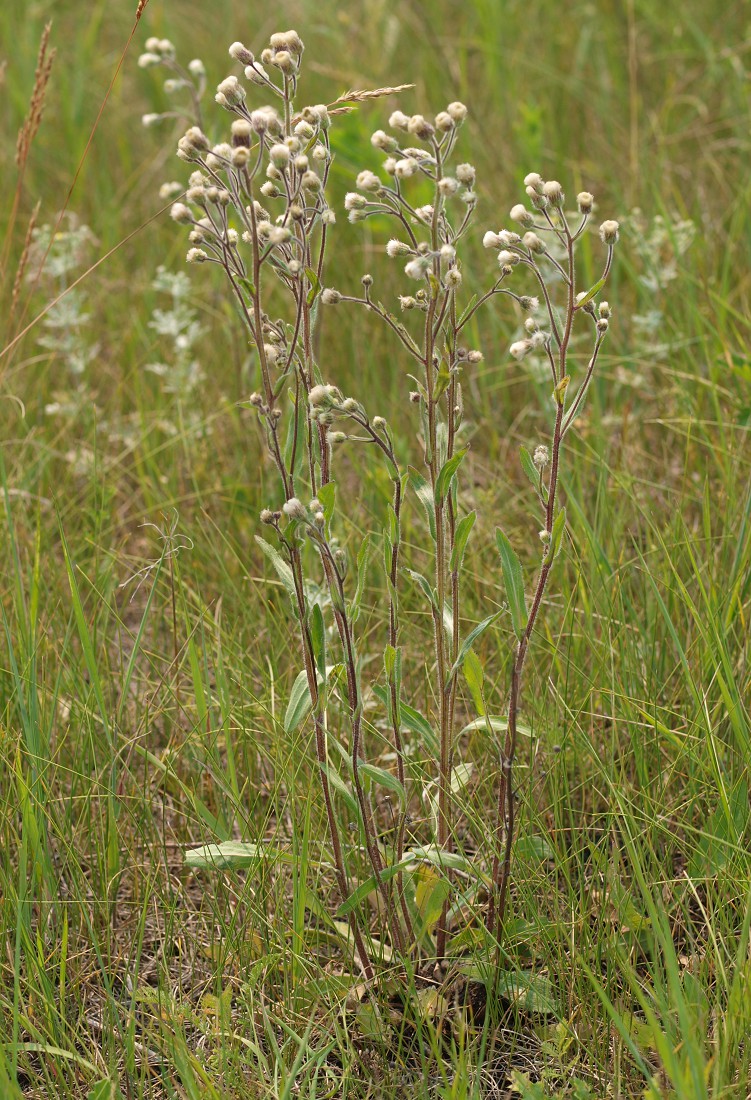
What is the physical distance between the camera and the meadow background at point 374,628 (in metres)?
1.75

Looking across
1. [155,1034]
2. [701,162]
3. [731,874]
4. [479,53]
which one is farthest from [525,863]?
[479,53]

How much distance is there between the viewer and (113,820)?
77.5 inches

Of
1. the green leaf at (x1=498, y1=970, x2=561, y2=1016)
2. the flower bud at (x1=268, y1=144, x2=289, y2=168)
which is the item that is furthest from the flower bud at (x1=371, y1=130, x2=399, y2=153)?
the green leaf at (x1=498, y1=970, x2=561, y2=1016)

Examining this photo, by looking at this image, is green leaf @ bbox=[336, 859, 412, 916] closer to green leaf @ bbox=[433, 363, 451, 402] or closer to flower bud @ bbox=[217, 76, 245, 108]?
green leaf @ bbox=[433, 363, 451, 402]

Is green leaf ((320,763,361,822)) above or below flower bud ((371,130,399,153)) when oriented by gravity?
below

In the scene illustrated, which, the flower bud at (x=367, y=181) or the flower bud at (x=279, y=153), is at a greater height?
the flower bud at (x=279, y=153)

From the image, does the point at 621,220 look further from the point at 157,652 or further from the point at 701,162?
the point at 157,652

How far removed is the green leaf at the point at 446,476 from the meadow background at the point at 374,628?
0.54m

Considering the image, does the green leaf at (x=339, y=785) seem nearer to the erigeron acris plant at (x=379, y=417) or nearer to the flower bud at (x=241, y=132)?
the erigeron acris plant at (x=379, y=417)

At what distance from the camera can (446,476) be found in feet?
5.32

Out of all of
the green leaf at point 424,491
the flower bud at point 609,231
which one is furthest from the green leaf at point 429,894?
the flower bud at point 609,231

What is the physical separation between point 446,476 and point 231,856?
0.72 m

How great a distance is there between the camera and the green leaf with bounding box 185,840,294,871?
1.81m

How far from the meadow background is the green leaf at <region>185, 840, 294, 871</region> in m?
0.04
